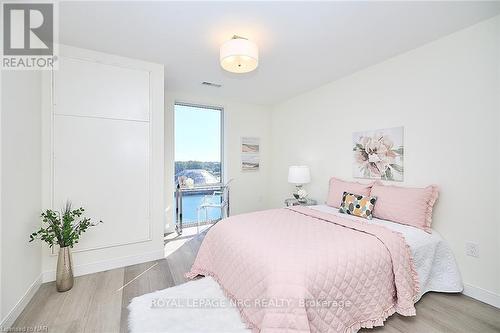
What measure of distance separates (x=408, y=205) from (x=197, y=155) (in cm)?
345

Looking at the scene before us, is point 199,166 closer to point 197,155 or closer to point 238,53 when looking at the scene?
point 197,155

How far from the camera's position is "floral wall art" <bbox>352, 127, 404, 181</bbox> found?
2574 mm

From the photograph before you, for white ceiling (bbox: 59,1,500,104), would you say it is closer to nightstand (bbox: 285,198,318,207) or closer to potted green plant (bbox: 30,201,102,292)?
potted green plant (bbox: 30,201,102,292)

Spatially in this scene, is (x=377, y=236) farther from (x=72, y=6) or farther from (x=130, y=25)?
(x=72, y=6)

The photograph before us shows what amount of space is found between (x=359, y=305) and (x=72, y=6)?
3.22 metres

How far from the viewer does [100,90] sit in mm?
2516

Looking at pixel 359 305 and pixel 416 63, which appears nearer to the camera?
pixel 359 305

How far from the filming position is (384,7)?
5.87 ft

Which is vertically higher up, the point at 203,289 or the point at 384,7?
the point at 384,7

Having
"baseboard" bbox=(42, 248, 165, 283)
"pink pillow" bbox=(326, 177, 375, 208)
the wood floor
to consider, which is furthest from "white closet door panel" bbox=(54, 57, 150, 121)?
"pink pillow" bbox=(326, 177, 375, 208)

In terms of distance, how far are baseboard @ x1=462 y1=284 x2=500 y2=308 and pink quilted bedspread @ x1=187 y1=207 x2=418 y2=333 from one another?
67 centimetres

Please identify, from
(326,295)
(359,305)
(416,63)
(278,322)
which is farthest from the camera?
(416,63)

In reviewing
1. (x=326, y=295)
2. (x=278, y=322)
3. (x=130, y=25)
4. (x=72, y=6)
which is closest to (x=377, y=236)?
(x=326, y=295)

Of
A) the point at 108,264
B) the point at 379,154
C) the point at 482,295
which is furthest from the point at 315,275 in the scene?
the point at 108,264
